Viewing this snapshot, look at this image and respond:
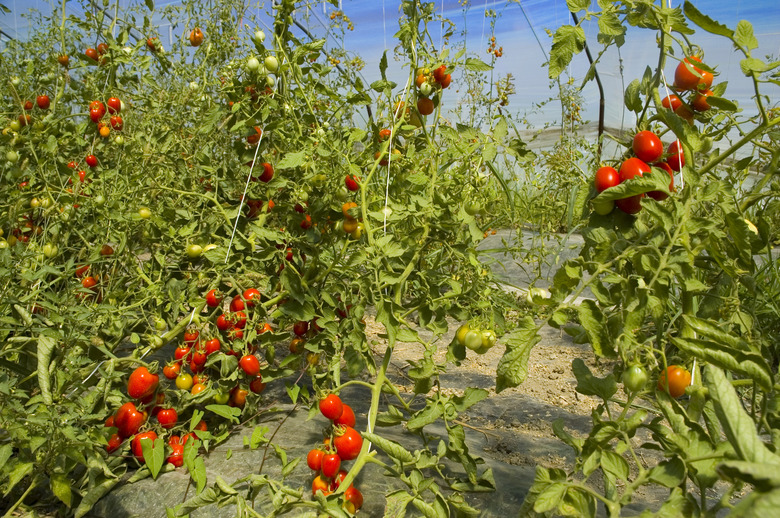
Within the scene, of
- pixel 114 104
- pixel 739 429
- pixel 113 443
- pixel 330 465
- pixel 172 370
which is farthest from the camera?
pixel 114 104

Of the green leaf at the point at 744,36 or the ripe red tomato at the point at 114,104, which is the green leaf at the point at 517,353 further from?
the ripe red tomato at the point at 114,104

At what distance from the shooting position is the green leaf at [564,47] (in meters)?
0.77

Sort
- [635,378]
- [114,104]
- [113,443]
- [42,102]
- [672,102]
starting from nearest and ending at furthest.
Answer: [635,378], [672,102], [113,443], [114,104], [42,102]

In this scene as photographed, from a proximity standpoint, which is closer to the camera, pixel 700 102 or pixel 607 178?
pixel 607 178

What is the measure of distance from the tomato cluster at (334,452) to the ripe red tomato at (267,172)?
652mm

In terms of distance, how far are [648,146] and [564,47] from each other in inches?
7.4

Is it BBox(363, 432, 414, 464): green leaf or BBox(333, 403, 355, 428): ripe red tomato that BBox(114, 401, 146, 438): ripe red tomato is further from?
BBox(363, 432, 414, 464): green leaf

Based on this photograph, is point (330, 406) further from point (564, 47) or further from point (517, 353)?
point (564, 47)

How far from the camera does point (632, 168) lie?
78 cm

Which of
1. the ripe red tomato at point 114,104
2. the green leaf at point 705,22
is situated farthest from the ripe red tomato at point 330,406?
the ripe red tomato at point 114,104

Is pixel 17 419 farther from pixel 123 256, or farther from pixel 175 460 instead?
pixel 123 256

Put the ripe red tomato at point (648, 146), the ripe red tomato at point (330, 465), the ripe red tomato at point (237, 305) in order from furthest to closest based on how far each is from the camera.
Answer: the ripe red tomato at point (237, 305)
the ripe red tomato at point (330, 465)
the ripe red tomato at point (648, 146)

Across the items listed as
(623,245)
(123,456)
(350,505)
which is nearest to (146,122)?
(123,456)

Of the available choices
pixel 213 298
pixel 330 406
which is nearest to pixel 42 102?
pixel 213 298
